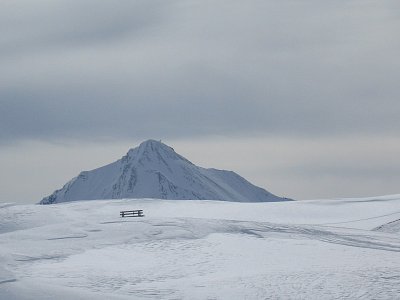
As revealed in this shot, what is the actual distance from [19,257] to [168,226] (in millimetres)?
10409

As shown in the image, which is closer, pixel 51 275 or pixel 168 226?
pixel 51 275

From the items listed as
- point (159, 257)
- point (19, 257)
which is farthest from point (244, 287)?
point (19, 257)

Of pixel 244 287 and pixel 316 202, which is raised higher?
pixel 316 202

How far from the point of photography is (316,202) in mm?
69562

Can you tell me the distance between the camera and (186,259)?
36.2 metres

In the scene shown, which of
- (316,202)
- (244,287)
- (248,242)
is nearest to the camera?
(244,287)

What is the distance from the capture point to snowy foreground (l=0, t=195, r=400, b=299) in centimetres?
3011

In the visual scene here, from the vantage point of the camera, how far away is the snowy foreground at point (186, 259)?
98.8ft

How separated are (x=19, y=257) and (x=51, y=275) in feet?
13.4

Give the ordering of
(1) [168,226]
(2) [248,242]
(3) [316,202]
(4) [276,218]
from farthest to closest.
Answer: (3) [316,202] < (4) [276,218] < (1) [168,226] < (2) [248,242]

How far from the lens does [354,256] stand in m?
38.0

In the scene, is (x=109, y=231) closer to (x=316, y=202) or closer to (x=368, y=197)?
(x=316, y=202)

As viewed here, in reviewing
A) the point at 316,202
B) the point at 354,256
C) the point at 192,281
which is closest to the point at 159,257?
the point at 192,281

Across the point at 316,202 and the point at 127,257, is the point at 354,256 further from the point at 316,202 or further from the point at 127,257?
the point at 316,202
